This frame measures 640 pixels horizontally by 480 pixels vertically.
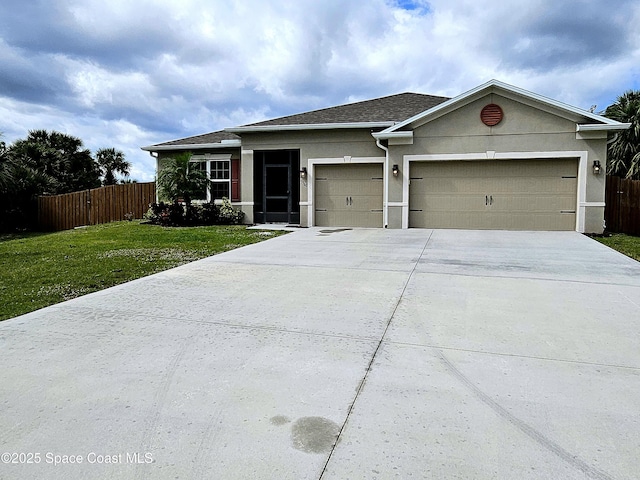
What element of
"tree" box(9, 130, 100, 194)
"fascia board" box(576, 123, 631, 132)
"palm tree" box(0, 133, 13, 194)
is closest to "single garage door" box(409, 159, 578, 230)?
"fascia board" box(576, 123, 631, 132)

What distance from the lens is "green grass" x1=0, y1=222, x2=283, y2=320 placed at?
239 inches

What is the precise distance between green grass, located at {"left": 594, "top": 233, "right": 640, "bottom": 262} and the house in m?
0.70

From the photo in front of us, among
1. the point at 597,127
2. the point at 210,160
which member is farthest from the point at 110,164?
the point at 597,127

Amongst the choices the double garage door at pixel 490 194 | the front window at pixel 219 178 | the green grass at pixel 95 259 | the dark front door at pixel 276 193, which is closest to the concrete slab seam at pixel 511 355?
the green grass at pixel 95 259

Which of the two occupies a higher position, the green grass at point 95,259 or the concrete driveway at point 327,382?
the green grass at point 95,259

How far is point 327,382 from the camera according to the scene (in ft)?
10.7

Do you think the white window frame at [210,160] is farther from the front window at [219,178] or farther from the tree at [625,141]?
the tree at [625,141]

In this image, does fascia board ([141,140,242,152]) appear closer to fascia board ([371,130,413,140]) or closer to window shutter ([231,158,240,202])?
window shutter ([231,158,240,202])

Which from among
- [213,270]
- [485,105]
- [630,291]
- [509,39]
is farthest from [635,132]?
[213,270]

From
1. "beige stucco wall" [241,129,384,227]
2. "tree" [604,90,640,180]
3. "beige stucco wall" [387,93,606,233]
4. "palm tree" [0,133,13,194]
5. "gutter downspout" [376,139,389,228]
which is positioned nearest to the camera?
"beige stucco wall" [387,93,606,233]

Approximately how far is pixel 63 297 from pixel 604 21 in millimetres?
13866

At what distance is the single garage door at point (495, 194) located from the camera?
509 inches

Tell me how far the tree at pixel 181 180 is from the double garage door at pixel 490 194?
5.97 m

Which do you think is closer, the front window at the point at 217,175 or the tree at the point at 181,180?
the tree at the point at 181,180
